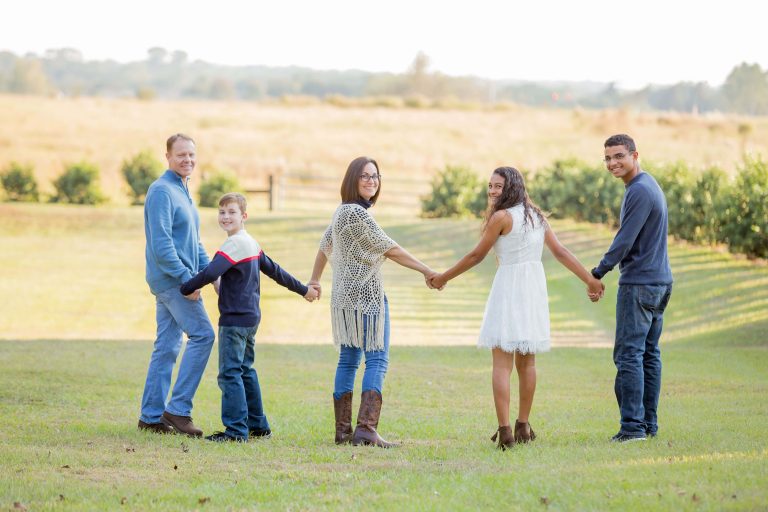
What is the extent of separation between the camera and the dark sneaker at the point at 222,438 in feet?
23.2

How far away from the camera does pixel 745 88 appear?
12900 centimetres

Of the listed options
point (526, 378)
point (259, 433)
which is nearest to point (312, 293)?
point (259, 433)

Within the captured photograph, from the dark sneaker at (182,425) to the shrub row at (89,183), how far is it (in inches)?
1176

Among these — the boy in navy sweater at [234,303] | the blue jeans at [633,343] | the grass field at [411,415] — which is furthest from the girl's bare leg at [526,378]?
the boy in navy sweater at [234,303]

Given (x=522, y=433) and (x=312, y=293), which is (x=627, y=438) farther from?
(x=312, y=293)

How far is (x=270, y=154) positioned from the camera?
62.2 m

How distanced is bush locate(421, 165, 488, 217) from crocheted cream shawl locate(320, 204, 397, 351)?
27.3m

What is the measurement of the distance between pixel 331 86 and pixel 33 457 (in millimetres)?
167754

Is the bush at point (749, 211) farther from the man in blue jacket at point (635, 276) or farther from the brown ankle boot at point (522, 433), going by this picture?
the brown ankle boot at point (522, 433)

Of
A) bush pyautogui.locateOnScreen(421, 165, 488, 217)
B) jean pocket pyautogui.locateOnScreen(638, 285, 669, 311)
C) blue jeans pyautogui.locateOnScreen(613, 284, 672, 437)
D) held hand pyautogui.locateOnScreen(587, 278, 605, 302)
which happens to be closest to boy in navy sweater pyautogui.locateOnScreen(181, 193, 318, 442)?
held hand pyautogui.locateOnScreen(587, 278, 605, 302)

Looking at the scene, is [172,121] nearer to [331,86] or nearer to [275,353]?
[275,353]

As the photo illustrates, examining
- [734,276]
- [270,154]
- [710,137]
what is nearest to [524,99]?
[710,137]

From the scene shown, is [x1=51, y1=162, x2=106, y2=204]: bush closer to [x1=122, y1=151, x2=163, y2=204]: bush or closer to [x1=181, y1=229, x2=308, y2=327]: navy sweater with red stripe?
[x1=122, y1=151, x2=163, y2=204]: bush

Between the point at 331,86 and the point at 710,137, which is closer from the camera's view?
the point at 710,137
